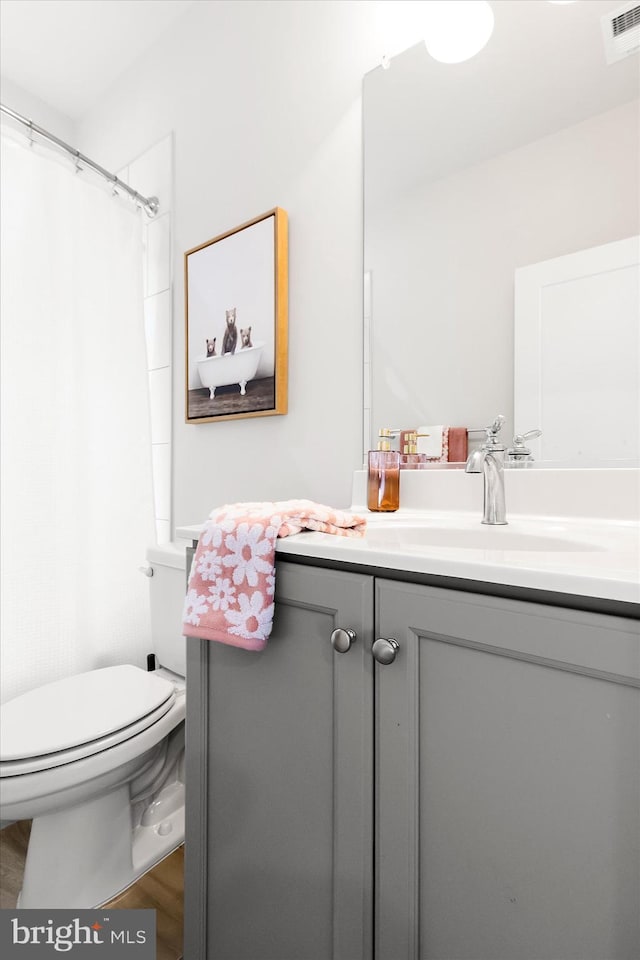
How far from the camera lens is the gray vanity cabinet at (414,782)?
1.56 feet

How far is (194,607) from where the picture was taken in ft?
2.46

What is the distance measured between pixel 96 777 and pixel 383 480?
0.82 metres

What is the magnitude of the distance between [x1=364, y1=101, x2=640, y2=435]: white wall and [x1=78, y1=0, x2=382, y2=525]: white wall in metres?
0.10

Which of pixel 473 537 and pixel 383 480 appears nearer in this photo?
pixel 473 537

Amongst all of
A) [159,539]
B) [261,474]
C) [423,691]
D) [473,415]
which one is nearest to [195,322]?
[261,474]

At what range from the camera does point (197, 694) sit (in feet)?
2.75

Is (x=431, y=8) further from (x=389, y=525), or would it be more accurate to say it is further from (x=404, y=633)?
(x=404, y=633)

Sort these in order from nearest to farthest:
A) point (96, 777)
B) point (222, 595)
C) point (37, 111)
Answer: point (222, 595) < point (96, 777) < point (37, 111)

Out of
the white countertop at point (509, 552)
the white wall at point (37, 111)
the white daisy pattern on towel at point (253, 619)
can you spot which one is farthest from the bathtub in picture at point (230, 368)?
the white wall at point (37, 111)

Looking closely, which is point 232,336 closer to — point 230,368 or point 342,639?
point 230,368

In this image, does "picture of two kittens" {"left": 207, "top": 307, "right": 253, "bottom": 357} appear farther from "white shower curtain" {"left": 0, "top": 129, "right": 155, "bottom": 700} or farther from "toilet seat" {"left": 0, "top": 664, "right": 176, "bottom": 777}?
"toilet seat" {"left": 0, "top": 664, "right": 176, "bottom": 777}

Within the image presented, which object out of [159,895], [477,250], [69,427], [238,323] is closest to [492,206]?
[477,250]

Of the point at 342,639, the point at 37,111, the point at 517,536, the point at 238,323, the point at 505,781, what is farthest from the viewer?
the point at 37,111

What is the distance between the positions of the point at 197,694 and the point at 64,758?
320 mm
